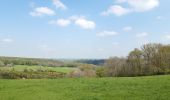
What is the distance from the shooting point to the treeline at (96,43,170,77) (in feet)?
182

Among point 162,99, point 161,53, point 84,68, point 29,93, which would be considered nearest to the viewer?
point 162,99

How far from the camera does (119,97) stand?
15227 millimetres

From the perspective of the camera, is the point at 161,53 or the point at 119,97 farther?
the point at 161,53

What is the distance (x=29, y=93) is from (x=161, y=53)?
44.0 metres

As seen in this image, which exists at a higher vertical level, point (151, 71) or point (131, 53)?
point (131, 53)

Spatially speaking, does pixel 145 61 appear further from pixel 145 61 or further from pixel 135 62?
pixel 135 62

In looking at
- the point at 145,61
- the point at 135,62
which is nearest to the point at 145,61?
the point at 145,61

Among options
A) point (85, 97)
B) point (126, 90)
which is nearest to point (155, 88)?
point (126, 90)

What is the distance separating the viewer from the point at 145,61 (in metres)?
57.4

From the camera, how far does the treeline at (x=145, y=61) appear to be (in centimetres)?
5559

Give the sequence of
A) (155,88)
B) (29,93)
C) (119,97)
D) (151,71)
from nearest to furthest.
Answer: (119,97) → (155,88) → (29,93) → (151,71)

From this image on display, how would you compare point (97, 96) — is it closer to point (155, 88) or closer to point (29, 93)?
point (155, 88)

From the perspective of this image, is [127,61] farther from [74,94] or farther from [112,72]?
[74,94]

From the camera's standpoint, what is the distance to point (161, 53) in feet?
189
